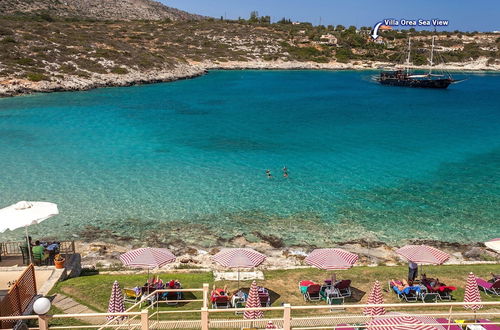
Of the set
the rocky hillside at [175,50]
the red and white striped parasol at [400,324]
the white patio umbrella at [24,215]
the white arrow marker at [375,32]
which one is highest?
the white arrow marker at [375,32]

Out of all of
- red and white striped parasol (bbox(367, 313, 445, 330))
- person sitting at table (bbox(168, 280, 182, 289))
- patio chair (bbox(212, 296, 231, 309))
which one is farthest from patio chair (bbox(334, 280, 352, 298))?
red and white striped parasol (bbox(367, 313, 445, 330))

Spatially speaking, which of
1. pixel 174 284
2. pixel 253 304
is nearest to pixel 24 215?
pixel 174 284

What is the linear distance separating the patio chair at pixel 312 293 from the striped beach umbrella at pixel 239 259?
2066 mm

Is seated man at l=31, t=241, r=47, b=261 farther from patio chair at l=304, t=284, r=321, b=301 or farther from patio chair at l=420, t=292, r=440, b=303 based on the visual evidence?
patio chair at l=420, t=292, r=440, b=303

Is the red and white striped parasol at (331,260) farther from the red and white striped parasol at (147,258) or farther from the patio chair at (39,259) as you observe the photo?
the patio chair at (39,259)

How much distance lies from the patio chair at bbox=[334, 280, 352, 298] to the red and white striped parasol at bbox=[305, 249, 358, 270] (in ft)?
2.79

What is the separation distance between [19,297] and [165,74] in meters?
86.2

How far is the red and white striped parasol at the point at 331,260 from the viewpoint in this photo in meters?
15.0

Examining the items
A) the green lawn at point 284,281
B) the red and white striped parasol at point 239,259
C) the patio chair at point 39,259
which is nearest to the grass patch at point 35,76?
the patio chair at point 39,259

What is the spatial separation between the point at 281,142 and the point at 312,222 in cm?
2005

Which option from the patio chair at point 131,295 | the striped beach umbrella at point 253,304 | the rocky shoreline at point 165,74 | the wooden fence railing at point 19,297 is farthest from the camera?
the rocky shoreline at point 165,74

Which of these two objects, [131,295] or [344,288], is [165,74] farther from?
[344,288]

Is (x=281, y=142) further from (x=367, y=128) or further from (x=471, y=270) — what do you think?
(x=471, y=270)

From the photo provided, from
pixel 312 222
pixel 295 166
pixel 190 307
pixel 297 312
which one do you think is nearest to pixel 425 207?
pixel 312 222
